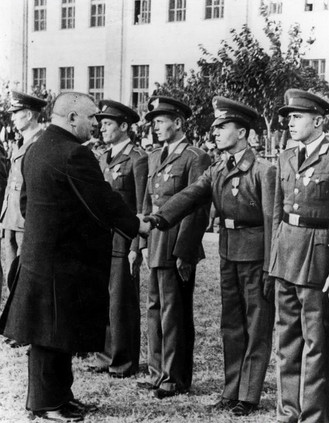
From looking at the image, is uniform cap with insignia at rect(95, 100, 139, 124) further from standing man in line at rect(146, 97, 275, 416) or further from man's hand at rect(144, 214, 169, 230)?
man's hand at rect(144, 214, 169, 230)

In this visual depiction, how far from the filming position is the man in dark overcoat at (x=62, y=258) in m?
5.26

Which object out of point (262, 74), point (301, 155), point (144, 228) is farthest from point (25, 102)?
point (262, 74)

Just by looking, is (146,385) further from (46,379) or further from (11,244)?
(11,244)

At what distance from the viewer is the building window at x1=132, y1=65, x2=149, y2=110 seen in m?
27.0

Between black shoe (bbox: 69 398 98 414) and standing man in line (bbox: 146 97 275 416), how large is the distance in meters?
0.88

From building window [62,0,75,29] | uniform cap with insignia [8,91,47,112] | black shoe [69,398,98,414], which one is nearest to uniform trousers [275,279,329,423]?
black shoe [69,398,98,414]

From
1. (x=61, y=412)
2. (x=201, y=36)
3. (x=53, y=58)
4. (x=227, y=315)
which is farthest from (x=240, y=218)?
(x=53, y=58)

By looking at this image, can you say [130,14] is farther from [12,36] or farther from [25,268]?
[25,268]

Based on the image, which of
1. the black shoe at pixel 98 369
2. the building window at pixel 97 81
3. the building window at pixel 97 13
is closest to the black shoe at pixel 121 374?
the black shoe at pixel 98 369

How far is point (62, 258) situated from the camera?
5.30 meters

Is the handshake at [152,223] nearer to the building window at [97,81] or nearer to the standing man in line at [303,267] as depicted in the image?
the standing man in line at [303,267]

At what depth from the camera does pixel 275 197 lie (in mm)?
5414

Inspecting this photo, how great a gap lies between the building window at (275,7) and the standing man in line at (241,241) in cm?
1558

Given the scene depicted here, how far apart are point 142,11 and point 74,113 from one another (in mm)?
21735
